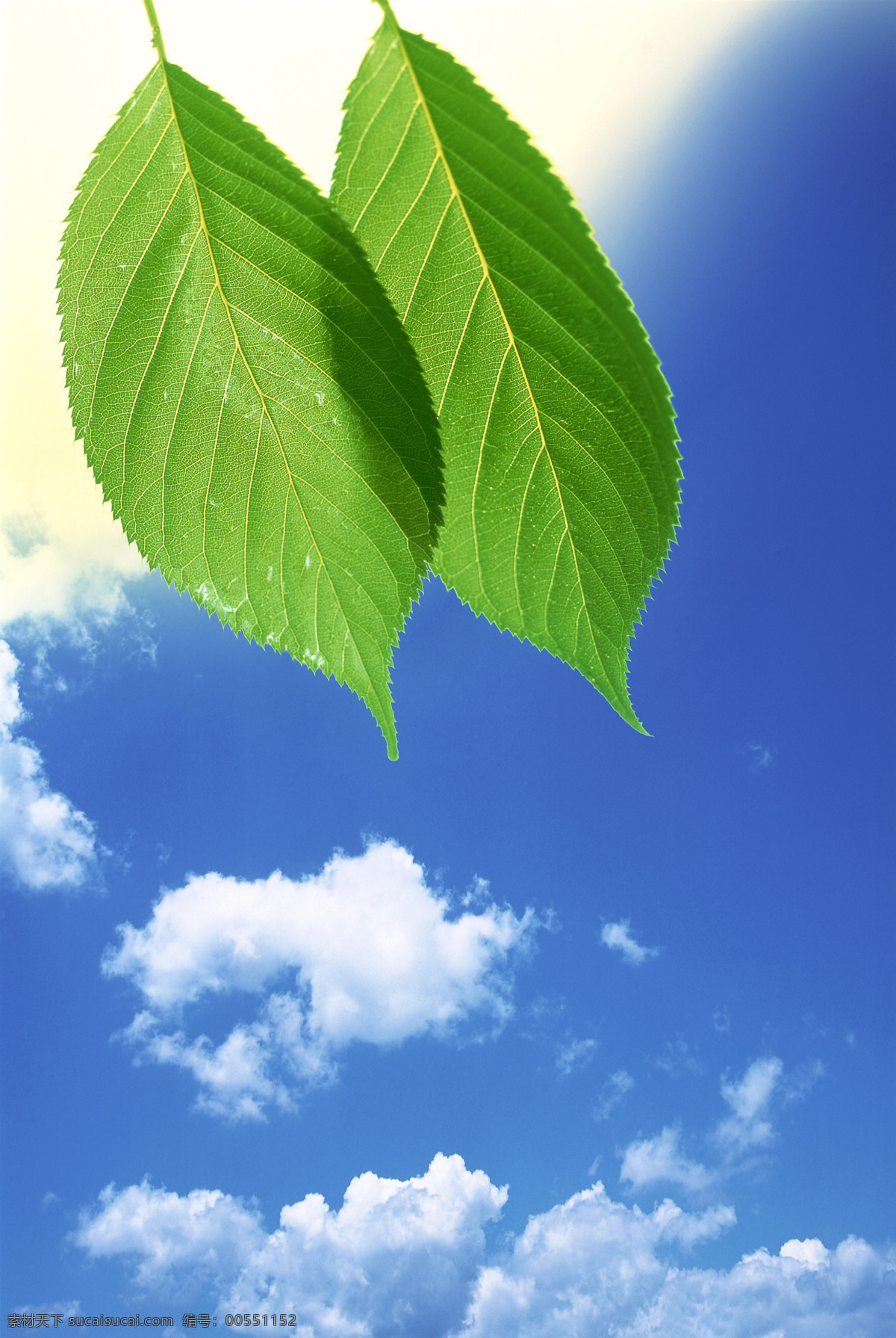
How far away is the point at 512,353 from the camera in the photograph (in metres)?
0.30

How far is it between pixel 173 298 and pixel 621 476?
6.5 inches

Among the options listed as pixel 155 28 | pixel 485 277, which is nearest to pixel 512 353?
pixel 485 277

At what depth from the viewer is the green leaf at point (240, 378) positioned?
29 cm

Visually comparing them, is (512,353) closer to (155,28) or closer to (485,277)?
(485,277)

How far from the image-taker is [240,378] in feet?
1.02

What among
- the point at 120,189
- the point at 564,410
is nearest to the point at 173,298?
the point at 120,189

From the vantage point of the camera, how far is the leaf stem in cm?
27

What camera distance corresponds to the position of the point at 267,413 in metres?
0.31

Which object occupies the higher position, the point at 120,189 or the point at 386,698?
the point at 120,189

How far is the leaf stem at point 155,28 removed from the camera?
27 cm

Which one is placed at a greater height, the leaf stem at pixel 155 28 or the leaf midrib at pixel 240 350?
the leaf stem at pixel 155 28

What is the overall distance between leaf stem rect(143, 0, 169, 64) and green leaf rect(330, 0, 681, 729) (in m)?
0.06

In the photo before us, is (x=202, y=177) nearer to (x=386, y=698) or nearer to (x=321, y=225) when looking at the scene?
(x=321, y=225)

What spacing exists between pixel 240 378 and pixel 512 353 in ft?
0.30
